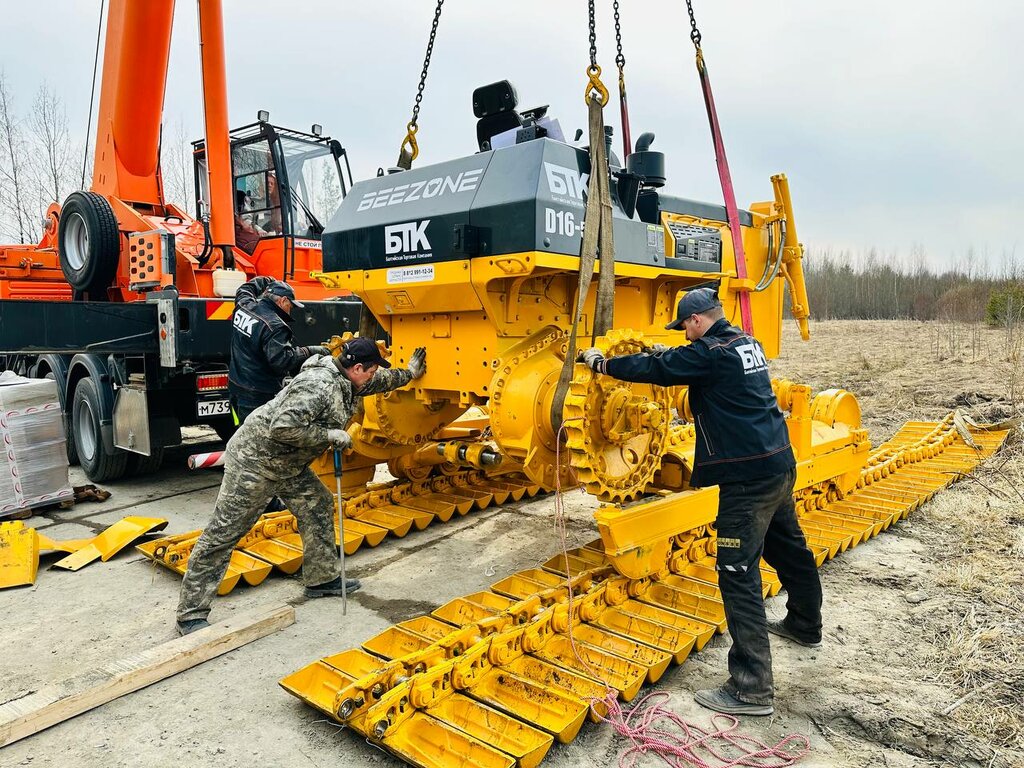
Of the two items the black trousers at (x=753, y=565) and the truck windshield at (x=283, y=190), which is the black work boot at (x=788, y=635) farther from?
the truck windshield at (x=283, y=190)

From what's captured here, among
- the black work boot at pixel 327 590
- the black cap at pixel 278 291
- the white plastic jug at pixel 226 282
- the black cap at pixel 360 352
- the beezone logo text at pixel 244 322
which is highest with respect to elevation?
the white plastic jug at pixel 226 282

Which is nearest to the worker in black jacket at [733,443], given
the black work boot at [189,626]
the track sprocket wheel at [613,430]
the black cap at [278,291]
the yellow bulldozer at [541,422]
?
the track sprocket wheel at [613,430]

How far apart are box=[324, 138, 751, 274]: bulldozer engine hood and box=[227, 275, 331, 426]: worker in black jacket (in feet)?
2.52

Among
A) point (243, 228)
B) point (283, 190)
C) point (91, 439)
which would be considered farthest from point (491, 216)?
point (91, 439)

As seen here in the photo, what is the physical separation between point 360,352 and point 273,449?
725 millimetres

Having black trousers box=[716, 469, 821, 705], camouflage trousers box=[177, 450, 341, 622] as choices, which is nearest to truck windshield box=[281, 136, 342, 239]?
camouflage trousers box=[177, 450, 341, 622]

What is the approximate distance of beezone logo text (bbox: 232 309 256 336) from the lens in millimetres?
5246

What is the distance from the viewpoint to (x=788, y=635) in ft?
12.7

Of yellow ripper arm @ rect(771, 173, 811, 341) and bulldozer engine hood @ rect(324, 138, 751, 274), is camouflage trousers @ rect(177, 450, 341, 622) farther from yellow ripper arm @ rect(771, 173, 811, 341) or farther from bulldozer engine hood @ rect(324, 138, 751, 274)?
yellow ripper arm @ rect(771, 173, 811, 341)

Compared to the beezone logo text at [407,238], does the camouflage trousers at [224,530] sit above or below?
below

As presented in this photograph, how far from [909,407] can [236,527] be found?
10.5 metres

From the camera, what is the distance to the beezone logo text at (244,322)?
5246mm

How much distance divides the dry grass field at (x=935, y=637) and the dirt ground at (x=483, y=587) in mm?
11

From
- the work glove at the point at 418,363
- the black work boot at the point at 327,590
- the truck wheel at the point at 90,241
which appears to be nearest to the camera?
the black work boot at the point at 327,590
